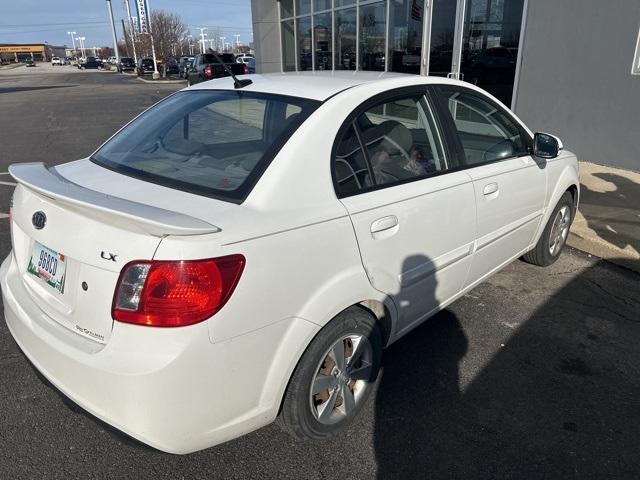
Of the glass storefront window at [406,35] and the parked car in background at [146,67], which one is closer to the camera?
the glass storefront window at [406,35]

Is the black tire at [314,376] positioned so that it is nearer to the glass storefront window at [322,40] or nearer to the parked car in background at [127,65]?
the glass storefront window at [322,40]

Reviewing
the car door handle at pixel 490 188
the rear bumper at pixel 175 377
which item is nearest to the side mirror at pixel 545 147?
the car door handle at pixel 490 188

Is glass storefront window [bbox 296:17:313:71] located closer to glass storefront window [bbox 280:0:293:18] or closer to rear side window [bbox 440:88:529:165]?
glass storefront window [bbox 280:0:293:18]

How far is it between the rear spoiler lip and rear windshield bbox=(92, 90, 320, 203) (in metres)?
0.29

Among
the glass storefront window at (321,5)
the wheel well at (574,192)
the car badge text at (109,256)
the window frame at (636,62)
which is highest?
the glass storefront window at (321,5)

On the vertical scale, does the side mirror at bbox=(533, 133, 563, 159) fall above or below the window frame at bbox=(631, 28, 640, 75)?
below

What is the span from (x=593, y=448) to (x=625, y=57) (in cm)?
641

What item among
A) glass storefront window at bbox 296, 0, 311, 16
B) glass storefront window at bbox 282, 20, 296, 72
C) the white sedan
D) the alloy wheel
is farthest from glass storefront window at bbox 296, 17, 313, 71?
the alloy wheel

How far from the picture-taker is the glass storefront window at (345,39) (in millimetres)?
13727

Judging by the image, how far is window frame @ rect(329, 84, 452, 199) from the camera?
92.2 inches

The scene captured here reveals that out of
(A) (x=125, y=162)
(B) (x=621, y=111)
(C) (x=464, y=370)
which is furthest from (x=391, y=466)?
(B) (x=621, y=111)

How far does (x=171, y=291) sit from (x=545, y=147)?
9.64ft

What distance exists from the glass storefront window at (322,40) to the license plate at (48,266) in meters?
14.0

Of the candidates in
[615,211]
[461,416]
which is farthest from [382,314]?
[615,211]
